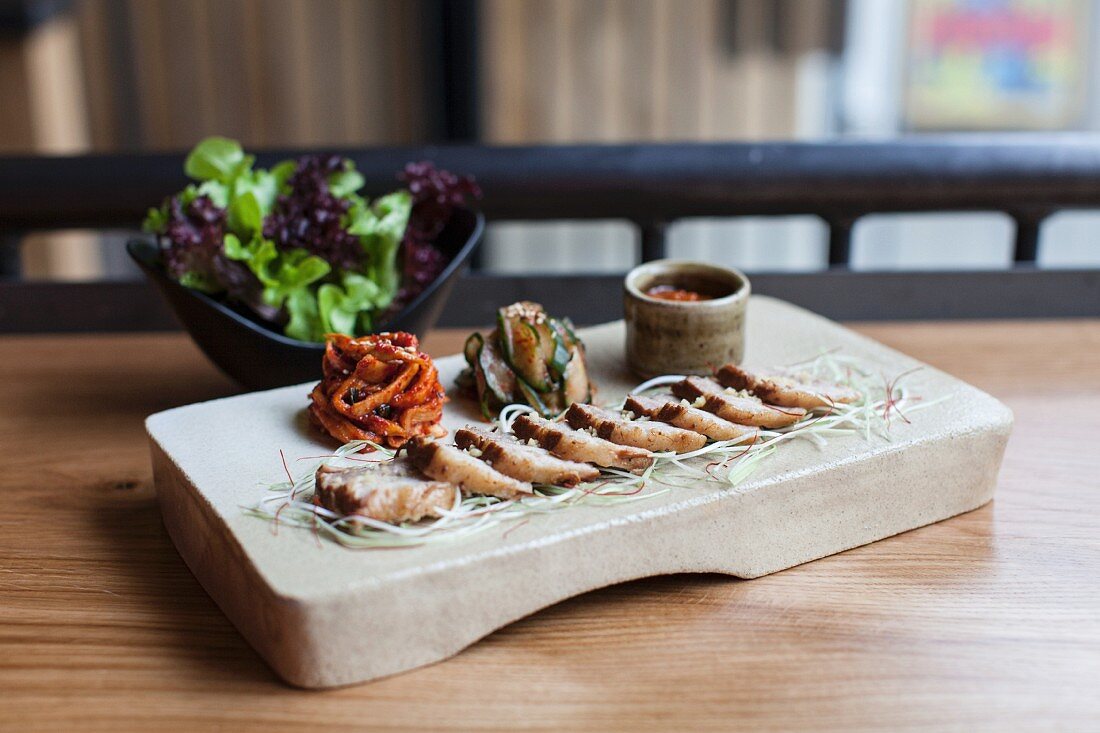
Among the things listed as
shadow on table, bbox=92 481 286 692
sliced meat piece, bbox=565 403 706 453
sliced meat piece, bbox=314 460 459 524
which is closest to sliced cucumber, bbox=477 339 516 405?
sliced meat piece, bbox=565 403 706 453

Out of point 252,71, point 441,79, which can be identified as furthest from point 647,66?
point 252,71

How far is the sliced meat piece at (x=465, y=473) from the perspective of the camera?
1291 mm

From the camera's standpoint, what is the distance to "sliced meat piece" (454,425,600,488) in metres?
1.33

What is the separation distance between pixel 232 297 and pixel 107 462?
1.01ft

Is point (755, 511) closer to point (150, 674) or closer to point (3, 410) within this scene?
point (150, 674)

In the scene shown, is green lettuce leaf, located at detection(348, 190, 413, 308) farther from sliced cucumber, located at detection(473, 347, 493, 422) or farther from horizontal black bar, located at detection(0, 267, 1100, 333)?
horizontal black bar, located at detection(0, 267, 1100, 333)

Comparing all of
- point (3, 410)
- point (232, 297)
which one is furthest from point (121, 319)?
point (232, 297)

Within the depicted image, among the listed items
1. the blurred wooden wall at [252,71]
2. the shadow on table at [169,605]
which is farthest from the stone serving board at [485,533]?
the blurred wooden wall at [252,71]

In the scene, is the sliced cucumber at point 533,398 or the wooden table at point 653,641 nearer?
the wooden table at point 653,641

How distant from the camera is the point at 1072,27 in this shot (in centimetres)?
532

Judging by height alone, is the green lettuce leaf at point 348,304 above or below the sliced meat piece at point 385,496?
above

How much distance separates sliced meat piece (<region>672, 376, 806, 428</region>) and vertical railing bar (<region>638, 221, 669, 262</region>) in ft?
2.76

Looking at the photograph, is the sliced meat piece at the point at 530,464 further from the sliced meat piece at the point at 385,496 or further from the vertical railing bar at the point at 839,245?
the vertical railing bar at the point at 839,245

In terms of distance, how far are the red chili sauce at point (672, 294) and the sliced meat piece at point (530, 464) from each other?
0.47 m
